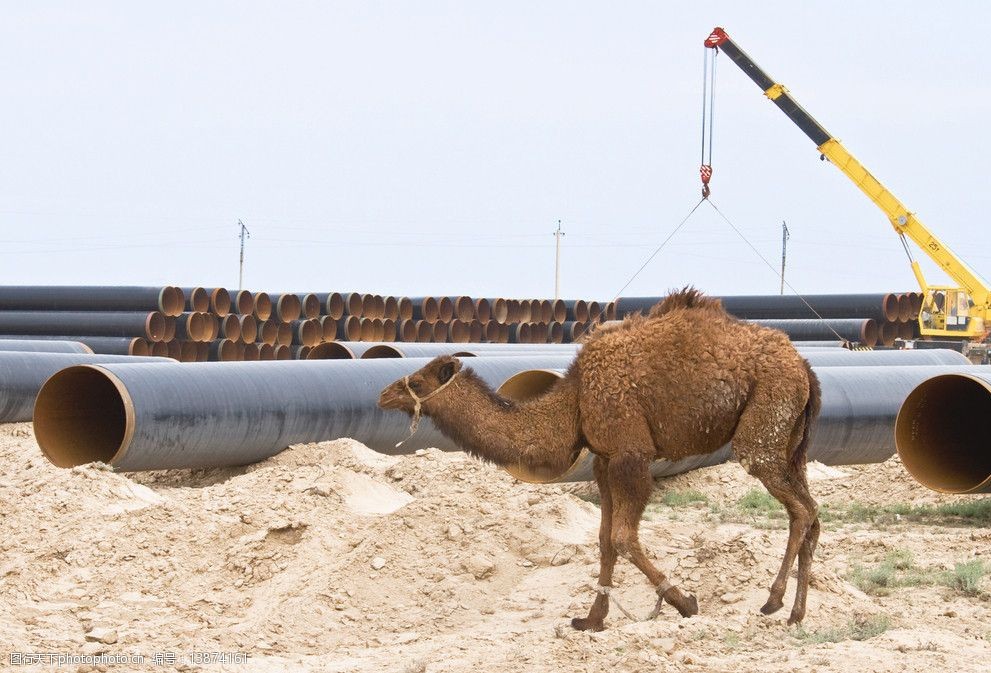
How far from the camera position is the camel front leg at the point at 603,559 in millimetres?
7797

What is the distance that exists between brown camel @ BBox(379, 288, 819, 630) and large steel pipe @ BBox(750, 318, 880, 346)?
22.8 metres

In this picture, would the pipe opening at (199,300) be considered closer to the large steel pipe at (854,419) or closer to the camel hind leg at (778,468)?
the large steel pipe at (854,419)

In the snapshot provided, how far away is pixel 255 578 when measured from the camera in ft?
30.3

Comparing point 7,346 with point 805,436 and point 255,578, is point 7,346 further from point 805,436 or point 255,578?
point 805,436

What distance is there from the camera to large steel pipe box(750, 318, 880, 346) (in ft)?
101

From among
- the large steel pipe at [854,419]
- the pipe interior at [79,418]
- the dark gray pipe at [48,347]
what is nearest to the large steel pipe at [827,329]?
the large steel pipe at [854,419]

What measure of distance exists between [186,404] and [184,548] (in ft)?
9.06

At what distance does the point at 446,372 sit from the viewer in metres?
8.49

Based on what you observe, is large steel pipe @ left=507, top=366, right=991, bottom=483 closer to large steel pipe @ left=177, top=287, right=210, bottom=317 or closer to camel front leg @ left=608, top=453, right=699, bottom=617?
camel front leg @ left=608, top=453, right=699, bottom=617

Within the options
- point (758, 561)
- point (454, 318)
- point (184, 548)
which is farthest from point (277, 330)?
point (758, 561)

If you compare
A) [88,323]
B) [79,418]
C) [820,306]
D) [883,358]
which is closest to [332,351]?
[79,418]

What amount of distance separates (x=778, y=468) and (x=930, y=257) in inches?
1154

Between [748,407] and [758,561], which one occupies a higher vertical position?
[748,407]

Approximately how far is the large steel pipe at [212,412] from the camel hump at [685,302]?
17.9 feet
